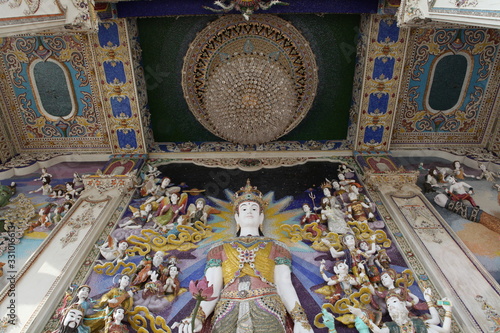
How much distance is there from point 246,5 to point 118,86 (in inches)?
102

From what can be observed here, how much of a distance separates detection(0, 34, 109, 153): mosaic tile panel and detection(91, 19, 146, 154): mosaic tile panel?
0.29m

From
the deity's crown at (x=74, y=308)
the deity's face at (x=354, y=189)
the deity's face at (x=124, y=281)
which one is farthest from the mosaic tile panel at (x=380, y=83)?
the deity's crown at (x=74, y=308)

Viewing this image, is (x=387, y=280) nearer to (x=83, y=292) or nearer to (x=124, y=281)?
(x=124, y=281)

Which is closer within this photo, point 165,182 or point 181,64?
point 165,182

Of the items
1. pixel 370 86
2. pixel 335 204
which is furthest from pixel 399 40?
pixel 335 204

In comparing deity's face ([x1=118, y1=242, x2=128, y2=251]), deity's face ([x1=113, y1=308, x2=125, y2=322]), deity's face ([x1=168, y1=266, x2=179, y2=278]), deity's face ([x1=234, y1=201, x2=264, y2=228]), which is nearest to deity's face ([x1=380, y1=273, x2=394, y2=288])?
deity's face ([x1=234, y1=201, x2=264, y2=228])

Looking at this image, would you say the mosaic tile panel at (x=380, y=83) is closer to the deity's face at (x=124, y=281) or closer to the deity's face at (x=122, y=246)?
the deity's face at (x=122, y=246)

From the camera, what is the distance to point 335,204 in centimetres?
519

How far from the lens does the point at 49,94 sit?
20.2 feet

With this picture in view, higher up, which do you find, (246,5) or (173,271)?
(246,5)

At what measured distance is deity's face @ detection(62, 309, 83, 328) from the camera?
341 cm

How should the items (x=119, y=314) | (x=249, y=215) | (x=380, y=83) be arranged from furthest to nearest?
(x=380, y=83)
(x=249, y=215)
(x=119, y=314)

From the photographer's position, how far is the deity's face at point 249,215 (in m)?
4.68

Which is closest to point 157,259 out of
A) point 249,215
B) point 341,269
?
point 249,215
